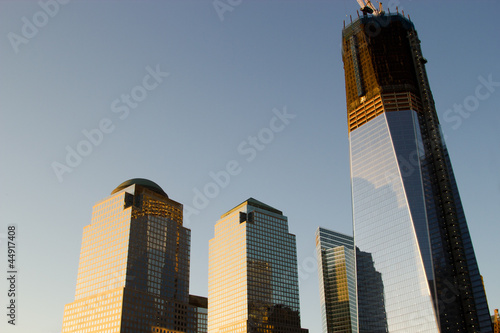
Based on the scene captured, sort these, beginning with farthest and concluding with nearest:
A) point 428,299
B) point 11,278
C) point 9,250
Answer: point 428,299 < point 11,278 < point 9,250

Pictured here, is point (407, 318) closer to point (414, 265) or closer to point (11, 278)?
point (414, 265)

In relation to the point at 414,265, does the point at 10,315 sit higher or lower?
lower

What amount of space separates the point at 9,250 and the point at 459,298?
157 metres

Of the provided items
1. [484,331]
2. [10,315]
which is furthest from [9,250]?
[484,331]

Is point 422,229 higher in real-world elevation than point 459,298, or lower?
higher

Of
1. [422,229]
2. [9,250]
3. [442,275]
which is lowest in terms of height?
[9,250]

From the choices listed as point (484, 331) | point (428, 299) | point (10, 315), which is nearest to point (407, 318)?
point (428, 299)

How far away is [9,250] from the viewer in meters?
127

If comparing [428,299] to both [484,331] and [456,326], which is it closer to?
[456,326]

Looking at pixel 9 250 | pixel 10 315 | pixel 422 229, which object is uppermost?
pixel 422 229

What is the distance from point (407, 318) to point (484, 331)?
2840 cm

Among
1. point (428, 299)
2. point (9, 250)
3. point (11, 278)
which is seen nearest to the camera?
point (9, 250)

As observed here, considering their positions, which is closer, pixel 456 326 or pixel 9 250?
pixel 9 250

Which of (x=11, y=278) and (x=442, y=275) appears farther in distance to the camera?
(x=442, y=275)
